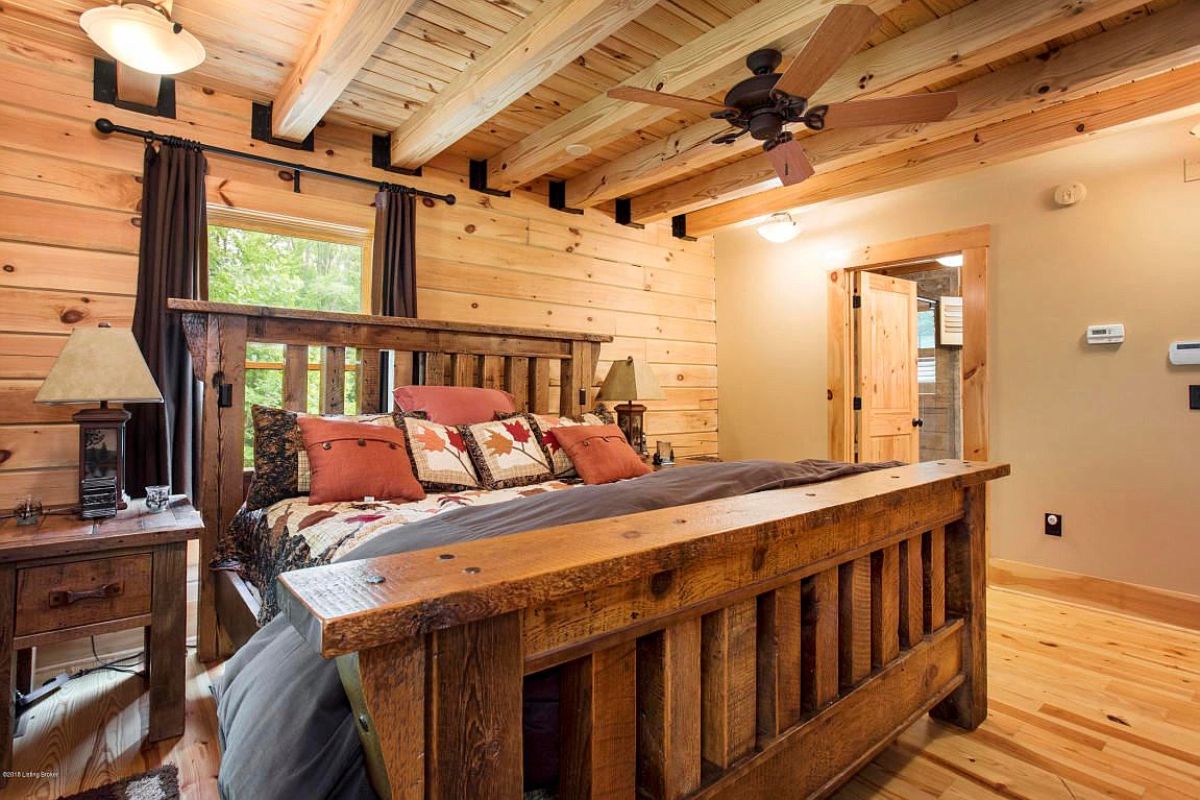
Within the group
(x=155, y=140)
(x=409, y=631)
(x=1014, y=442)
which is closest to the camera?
(x=409, y=631)

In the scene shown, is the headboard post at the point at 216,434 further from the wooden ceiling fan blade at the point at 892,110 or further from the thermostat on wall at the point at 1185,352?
the thermostat on wall at the point at 1185,352

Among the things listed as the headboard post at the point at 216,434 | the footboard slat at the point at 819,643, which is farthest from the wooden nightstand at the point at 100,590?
the footboard slat at the point at 819,643

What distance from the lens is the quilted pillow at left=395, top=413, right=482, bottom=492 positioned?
7.79ft

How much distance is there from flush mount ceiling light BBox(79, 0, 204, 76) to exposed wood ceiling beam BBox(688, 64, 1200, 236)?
3107mm

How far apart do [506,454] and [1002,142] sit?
2.82m

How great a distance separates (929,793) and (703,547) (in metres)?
1.24

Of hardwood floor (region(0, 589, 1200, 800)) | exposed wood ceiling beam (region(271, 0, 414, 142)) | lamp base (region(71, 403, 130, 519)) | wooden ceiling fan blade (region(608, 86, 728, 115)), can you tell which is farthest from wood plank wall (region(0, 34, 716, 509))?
wooden ceiling fan blade (region(608, 86, 728, 115))

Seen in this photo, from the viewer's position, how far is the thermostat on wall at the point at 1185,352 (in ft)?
8.84

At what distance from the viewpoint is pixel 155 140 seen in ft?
8.17

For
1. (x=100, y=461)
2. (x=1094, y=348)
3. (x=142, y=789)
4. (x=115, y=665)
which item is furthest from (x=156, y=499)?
(x=1094, y=348)

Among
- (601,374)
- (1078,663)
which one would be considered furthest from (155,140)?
(1078,663)

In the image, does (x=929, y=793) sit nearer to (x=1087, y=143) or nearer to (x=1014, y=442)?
(x=1014, y=442)

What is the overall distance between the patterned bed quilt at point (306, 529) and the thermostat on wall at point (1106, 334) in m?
2.78

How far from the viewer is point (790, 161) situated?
2.21 meters
